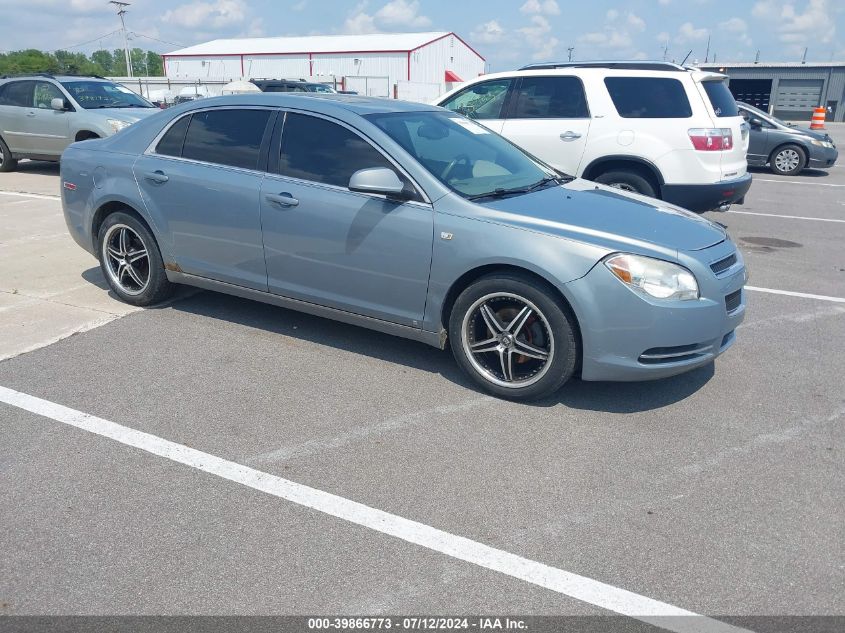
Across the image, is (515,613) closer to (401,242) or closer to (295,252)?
(401,242)

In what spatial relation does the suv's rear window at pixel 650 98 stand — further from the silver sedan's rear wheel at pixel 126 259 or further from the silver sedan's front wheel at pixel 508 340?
the silver sedan's rear wheel at pixel 126 259

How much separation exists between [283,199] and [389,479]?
86.1 inches

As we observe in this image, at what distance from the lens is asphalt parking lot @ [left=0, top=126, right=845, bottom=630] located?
2.82 m

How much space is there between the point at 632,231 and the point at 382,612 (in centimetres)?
256

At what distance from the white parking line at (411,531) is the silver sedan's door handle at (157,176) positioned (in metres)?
1.95

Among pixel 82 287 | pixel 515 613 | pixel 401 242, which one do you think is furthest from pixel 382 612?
pixel 82 287

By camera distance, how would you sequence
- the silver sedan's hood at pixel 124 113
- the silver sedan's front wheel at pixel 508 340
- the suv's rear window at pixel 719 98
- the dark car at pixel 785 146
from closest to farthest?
the silver sedan's front wheel at pixel 508 340 < the suv's rear window at pixel 719 98 < the silver sedan's hood at pixel 124 113 < the dark car at pixel 785 146

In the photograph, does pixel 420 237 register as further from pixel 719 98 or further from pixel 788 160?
pixel 788 160

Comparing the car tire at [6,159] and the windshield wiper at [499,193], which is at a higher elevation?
the windshield wiper at [499,193]

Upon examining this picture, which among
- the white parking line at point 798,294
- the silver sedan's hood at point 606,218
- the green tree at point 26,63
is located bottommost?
the white parking line at point 798,294

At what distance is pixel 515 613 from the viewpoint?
269cm

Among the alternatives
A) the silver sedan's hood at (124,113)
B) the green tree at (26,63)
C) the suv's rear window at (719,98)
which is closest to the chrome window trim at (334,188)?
the suv's rear window at (719,98)

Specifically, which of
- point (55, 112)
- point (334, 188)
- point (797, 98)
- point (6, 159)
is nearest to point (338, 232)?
point (334, 188)

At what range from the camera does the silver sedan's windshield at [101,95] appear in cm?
1311
